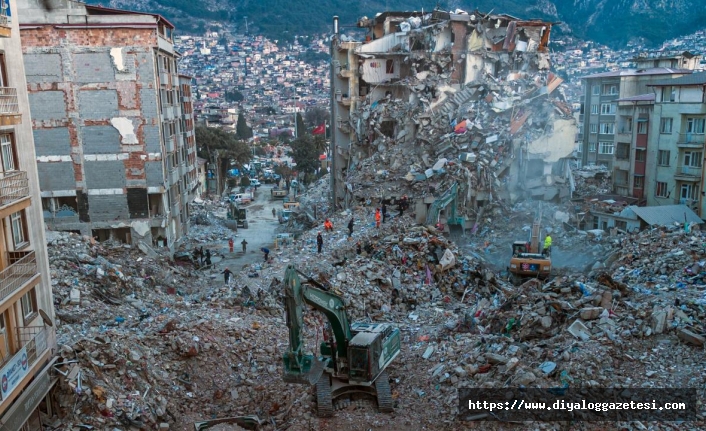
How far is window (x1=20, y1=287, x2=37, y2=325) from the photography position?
10.3m

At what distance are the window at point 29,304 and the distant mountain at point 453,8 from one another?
94993mm

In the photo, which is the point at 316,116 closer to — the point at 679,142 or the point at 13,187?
the point at 679,142

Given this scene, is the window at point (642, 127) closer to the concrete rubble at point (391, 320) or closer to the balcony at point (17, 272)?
the concrete rubble at point (391, 320)

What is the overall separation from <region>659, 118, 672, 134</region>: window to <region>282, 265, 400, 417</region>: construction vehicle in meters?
19.4

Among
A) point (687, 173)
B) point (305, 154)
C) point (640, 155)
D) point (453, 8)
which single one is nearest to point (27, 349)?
point (687, 173)

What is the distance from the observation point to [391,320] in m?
16.1

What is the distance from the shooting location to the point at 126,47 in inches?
827

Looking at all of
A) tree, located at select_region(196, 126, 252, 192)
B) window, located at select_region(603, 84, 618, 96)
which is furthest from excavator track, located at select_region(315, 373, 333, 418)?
tree, located at select_region(196, 126, 252, 192)

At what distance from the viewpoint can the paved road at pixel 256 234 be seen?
24891 mm

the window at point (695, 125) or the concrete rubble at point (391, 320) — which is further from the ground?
the window at point (695, 125)

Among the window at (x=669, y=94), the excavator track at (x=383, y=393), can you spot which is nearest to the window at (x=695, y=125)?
the window at (x=669, y=94)

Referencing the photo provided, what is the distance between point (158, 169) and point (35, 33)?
605cm

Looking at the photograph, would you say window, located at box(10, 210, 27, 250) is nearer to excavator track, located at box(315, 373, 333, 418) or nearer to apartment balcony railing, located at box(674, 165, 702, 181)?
excavator track, located at box(315, 373, 333, 418)

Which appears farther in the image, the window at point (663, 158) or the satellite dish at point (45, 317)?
the window at point (663, 158)
